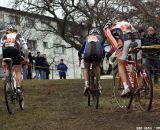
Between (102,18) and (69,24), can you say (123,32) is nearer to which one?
(102,18)

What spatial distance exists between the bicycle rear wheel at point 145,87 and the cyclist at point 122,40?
0.31 meters

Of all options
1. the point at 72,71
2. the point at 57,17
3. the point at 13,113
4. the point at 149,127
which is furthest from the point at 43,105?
the point at 72,71

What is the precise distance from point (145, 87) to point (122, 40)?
1119mm

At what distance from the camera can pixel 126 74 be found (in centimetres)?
880

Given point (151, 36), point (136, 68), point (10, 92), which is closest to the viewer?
point (136, 68)

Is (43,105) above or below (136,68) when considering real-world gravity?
below

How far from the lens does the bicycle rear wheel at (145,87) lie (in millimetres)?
8062

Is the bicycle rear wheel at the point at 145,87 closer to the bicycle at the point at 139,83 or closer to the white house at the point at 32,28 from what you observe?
the bicycle at the point at 139,83

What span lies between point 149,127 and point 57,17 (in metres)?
33.0

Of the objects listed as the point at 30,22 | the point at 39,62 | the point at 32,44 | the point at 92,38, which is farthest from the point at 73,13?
the point at 92,38

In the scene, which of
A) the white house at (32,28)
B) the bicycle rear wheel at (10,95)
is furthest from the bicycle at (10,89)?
the white house at (32,28)

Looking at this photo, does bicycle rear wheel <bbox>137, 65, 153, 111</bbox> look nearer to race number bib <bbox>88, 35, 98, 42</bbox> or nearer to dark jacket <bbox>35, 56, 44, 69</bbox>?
race number bib <bbox>88, 35, 98, 42</bbox>

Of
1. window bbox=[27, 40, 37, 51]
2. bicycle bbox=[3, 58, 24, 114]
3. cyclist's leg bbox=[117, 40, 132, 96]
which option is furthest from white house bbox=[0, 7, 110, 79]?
cyclist's leg bbox=[117, 40, 132, 96]

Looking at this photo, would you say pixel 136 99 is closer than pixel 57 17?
Yes
